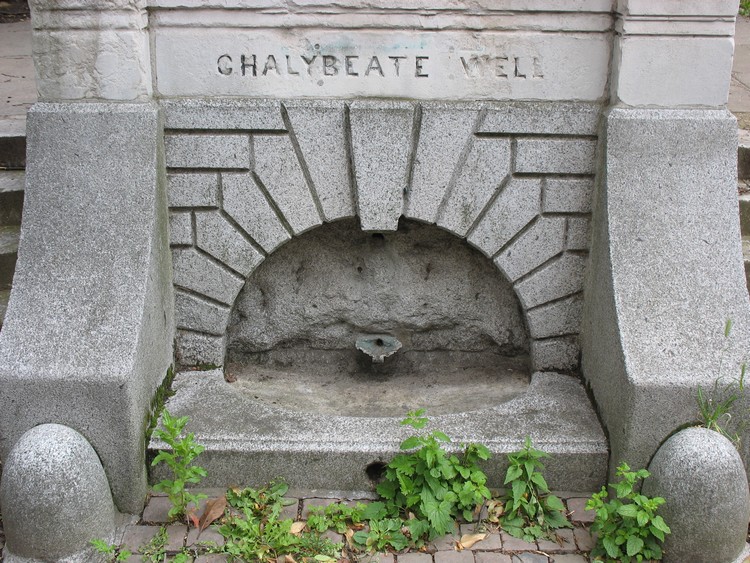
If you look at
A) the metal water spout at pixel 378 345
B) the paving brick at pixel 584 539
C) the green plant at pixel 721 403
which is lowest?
the paving brick at pixel 584 539

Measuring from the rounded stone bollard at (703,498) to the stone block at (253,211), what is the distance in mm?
2086

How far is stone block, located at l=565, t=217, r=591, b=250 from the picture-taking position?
4359mm

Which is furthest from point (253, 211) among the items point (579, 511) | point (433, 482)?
point (579, 511)

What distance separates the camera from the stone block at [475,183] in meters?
4.25

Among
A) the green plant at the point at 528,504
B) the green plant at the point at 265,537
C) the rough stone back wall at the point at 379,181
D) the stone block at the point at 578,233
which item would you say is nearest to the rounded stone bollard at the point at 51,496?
the green plant at the point at 265,537

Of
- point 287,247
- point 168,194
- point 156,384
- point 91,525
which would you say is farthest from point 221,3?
point 91,525

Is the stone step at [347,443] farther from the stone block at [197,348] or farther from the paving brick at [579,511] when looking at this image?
the stone block at [197,348]

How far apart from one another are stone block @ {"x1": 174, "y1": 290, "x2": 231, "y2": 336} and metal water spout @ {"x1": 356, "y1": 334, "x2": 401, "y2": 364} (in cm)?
75

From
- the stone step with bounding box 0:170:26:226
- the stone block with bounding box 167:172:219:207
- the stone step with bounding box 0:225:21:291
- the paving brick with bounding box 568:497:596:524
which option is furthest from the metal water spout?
the stone step with bounding box 0:170:26:226

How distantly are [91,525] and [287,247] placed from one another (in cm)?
170

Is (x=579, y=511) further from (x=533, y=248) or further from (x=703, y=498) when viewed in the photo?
(x=533, y=248)

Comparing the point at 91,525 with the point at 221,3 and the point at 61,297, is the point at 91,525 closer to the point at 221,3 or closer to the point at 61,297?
the point at 61,297

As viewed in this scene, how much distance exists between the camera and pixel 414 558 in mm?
3648

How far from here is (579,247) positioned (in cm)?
439
